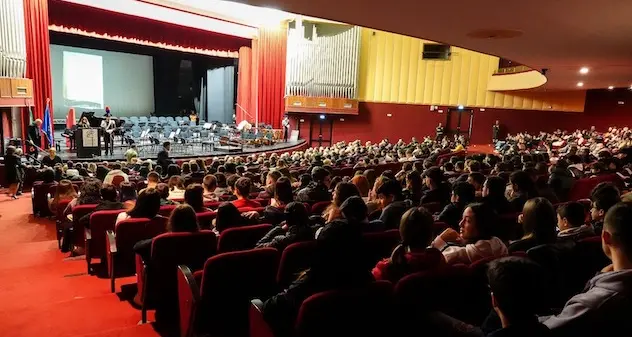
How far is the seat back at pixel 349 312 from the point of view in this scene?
1.79 m

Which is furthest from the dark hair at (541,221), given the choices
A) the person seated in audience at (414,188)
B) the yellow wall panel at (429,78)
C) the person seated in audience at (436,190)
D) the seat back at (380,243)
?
Result: the yellow wall panel at (429,78)

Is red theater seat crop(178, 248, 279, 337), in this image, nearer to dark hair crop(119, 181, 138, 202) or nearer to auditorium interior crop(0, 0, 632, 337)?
auditorium interior crop(0, 0, 632, 337)

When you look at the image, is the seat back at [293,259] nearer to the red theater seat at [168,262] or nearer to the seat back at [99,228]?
the red theater seat at [168,262]

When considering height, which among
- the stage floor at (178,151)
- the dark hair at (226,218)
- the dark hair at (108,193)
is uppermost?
the dark hair at (226,218)

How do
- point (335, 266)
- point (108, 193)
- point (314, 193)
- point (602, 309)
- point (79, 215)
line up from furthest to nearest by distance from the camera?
point (314, 193), point (79, 215), point (108, 193), point (335, 266), point (602, 309)

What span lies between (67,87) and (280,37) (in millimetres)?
7941

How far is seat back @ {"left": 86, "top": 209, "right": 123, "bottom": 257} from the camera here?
402cm

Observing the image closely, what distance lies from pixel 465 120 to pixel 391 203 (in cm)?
1749

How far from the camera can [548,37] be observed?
6.67 metres

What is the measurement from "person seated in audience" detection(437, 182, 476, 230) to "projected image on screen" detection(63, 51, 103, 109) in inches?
635

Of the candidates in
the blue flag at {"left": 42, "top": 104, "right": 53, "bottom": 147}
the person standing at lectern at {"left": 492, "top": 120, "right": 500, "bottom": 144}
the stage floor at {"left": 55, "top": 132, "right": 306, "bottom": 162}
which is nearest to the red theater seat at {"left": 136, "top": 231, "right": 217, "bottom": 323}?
the stage floor at {"left": 55, "top": 132, "right": 306, "bottom": 162}

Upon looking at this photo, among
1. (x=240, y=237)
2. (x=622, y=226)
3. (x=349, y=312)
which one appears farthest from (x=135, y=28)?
(x=622, y=226)

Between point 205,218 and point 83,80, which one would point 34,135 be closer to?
point 83,80

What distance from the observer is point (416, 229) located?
2225 mm
